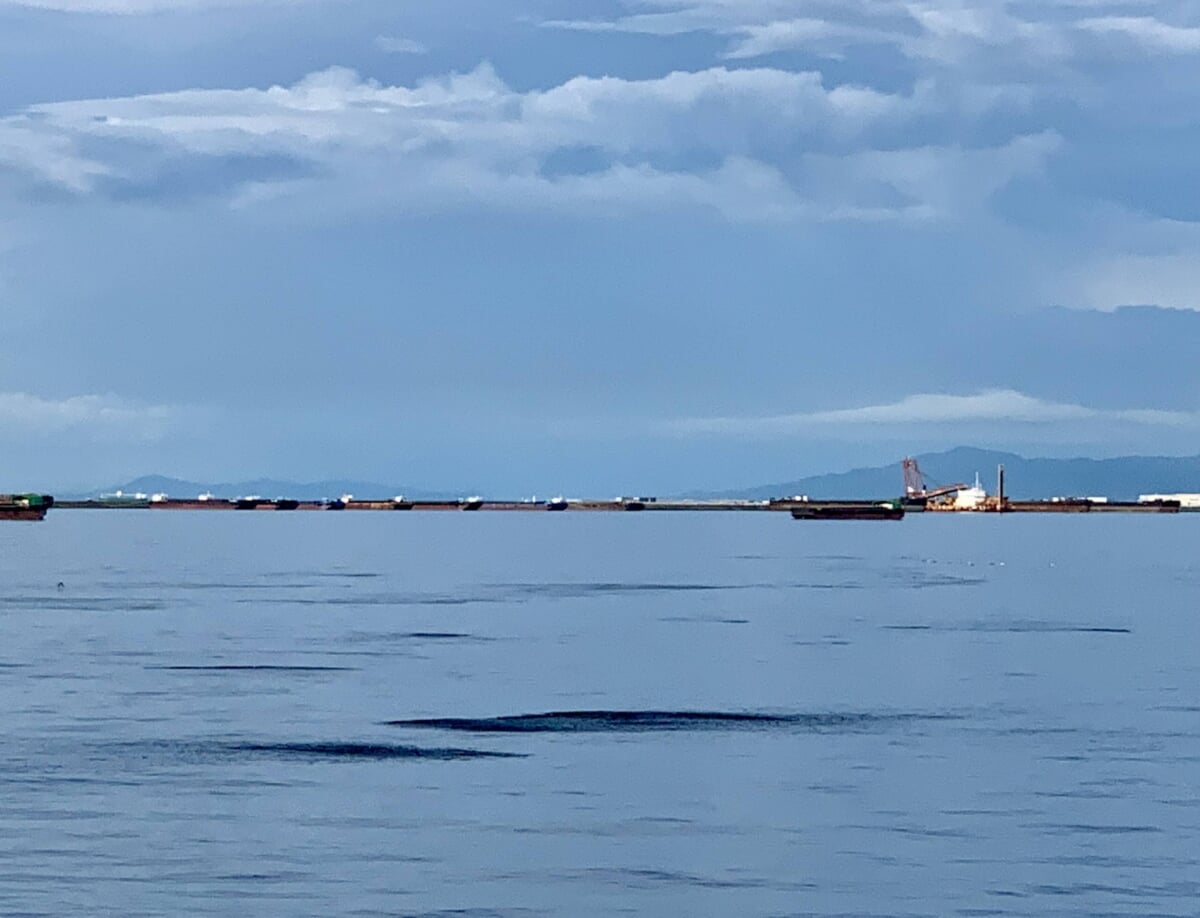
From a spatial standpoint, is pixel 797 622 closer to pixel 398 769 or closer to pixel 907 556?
pixel 398 769

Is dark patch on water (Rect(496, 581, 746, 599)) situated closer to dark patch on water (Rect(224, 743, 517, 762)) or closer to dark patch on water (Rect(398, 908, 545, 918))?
dark patch on water (Rect(224, 743, 517, 762))

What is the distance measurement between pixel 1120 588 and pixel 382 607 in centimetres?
4072

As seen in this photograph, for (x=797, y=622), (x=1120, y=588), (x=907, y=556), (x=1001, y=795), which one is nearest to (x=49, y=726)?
(x=1001, y=795)

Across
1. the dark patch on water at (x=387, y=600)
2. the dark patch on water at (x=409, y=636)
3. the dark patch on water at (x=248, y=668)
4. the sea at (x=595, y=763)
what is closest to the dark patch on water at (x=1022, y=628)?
the sea at (x=595, y=763)

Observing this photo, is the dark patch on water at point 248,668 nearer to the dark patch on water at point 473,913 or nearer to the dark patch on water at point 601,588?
the dark patch on water at point 473,913

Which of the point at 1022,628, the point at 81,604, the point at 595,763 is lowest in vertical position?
the point at 595,763

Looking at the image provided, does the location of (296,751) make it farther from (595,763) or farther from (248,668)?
(248,668)

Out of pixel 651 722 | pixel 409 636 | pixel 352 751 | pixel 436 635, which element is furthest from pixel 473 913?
pixel 436 635

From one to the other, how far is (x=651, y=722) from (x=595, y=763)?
6663 mm

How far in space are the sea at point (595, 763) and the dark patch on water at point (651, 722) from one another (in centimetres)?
17

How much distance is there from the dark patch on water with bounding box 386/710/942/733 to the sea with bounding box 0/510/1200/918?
174 millimetres

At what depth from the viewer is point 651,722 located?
49406 mm

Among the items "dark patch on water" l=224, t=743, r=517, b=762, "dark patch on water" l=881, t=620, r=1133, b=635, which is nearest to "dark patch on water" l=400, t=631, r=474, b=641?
"dark patch on water" l=881, t=620, r=1133, b=635

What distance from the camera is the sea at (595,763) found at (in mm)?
31656
